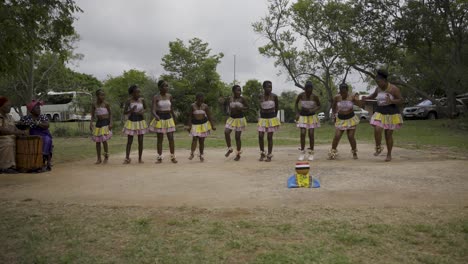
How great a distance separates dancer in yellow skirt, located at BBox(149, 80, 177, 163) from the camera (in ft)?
29.7

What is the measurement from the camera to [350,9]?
22812mm

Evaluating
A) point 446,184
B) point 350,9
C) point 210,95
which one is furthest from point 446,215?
point 210,95

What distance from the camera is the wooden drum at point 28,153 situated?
801 cm

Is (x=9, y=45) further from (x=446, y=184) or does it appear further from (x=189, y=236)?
(x=446, y=184)

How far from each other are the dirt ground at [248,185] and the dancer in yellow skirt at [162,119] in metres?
0.59

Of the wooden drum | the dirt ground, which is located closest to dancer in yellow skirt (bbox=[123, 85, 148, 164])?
the dirt ground

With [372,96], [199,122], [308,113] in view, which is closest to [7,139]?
[199,122]

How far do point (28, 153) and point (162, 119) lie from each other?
9.14 ft

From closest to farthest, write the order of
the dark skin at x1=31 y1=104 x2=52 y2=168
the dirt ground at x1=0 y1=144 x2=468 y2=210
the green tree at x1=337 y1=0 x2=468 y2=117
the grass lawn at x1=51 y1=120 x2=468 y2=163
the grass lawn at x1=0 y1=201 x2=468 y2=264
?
1. the grass lawn at x1=0 y1=201 x2=468 y2=264
2. the dirt ground at x1=0 y1=144 x2=468 y2=210
3. the dark skin at x1=31 y1=104 x2=52 y2=168
4. the grass lawn at x1=51 y1=120 x2=468 y2=163
5. the green tree at x1=337 y1=0 x2=468 y2=117

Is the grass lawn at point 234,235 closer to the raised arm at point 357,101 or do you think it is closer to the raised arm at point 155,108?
the raised arm at point 155,108

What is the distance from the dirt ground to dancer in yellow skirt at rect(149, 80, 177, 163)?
0.59 metres

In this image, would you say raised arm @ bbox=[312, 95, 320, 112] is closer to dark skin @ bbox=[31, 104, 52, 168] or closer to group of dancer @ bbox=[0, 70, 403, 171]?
group of dancer @ bbox=[0, 70, 403, 171]

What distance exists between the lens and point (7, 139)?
7.99 m

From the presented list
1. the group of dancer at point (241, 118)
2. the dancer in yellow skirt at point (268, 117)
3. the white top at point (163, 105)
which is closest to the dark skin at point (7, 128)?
the group of dancer at point (241, 118)
